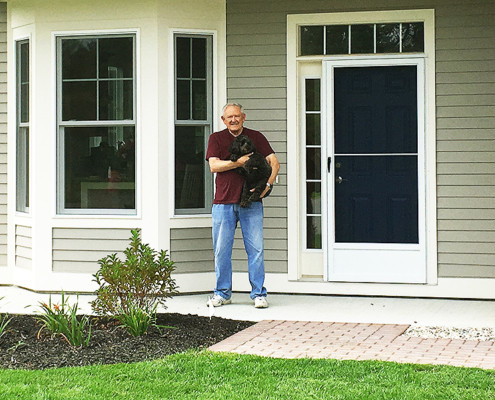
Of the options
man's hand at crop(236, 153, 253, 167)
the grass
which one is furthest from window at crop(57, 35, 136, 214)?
the grass

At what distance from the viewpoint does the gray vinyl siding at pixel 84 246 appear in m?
7.22

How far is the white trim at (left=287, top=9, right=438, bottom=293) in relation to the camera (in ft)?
22.8

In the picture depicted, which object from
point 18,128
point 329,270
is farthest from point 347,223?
point 18,128

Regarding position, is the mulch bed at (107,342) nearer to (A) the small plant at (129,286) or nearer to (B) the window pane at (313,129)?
(A) the small plant at (129,286)

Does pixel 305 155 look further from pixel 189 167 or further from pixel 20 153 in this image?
pixel 20 153

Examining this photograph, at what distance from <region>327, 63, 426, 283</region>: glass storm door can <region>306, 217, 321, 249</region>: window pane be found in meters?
0.19

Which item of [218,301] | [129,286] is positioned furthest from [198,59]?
[129,286]

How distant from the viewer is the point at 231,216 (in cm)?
658

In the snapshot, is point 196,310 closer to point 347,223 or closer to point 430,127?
point 347,223

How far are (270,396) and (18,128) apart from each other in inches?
189

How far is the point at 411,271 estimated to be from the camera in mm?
7059

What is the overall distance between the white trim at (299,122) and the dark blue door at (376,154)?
5.6 inches

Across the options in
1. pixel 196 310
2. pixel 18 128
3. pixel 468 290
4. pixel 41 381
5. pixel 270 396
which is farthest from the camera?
pixel 18 128

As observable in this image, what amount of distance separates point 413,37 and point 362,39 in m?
0.46
